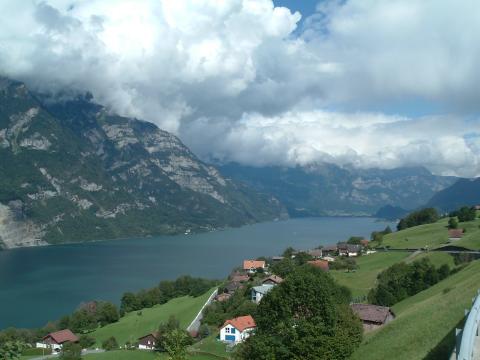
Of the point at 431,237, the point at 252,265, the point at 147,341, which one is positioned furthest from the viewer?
the point at 252,265

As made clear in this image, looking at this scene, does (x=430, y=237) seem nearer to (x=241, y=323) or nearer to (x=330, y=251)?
(x=330, y=251)

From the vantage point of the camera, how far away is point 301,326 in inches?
901

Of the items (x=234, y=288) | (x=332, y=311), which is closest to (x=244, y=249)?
(x=234, y=288)

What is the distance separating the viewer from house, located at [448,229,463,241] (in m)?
73.0

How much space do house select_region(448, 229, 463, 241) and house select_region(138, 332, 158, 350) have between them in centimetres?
4491

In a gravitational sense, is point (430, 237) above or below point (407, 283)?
above

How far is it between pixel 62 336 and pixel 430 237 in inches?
2216

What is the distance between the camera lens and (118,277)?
12694cm

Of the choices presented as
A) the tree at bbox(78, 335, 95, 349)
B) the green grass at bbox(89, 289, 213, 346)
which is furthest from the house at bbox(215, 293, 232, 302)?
the tree at bbox(78, 335, 95, 349)

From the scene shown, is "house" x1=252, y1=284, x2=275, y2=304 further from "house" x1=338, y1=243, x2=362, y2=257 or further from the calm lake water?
the calm lake water

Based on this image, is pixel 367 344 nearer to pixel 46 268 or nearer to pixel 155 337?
pixel 155 337

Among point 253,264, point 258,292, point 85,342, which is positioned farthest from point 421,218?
point 85,342

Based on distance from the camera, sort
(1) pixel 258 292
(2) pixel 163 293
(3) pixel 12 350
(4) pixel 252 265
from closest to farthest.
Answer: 1. (3) pixel 12 350
2. (1) pixel 258 292
3. (2) pixel 163 293
4. (4) pixel 252 265

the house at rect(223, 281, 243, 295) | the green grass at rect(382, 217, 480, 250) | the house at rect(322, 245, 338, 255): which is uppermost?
the green grass at rect(382, 217, 480, 250)
